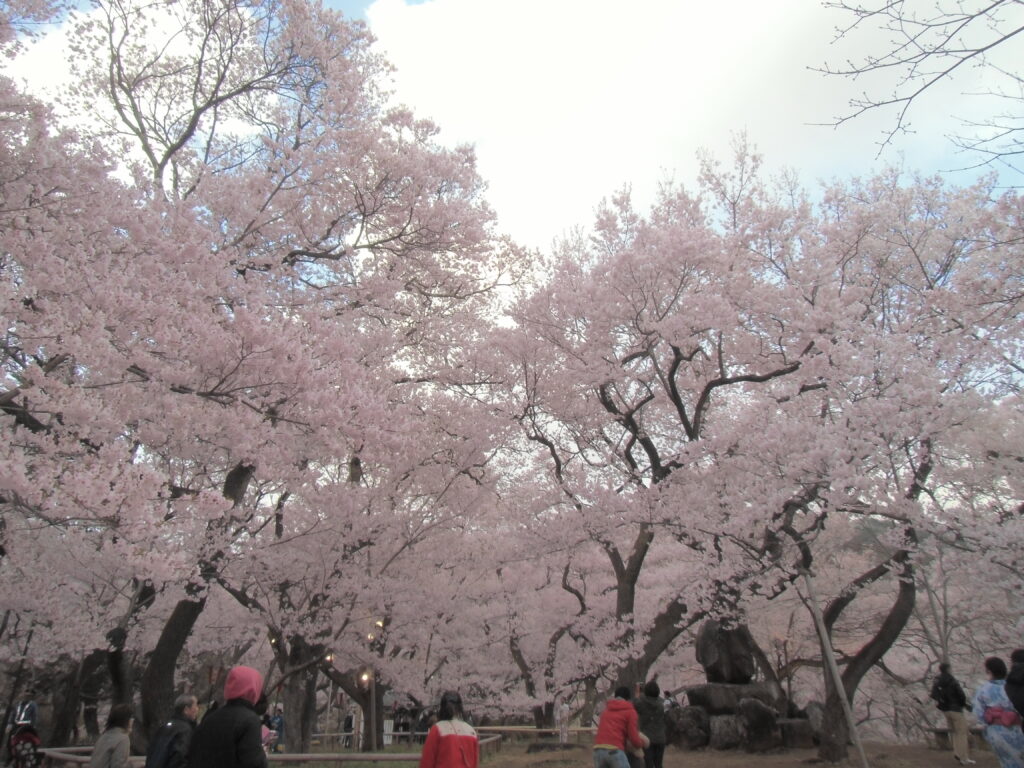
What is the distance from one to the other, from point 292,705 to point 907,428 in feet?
40.2

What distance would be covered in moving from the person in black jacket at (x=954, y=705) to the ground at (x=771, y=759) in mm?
338

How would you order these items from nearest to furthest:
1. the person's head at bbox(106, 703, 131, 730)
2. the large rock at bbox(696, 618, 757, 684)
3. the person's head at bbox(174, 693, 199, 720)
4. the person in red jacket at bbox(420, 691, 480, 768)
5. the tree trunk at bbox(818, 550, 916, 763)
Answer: the person in red jacket at bbox(420, 691, 480, 768) < the person's head at bbox(174, 693, 199, 720) < the person's head at bbox(106, 703, 131, 730) < the tree trunk at bbox(818, 550, 916, 763) < the large rock at bbox(696, 618, 757, 684)

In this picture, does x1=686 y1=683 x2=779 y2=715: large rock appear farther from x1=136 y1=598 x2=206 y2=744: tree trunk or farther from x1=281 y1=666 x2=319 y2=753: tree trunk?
x1=136 y1=598 x2=206 y2=744: tree trunk

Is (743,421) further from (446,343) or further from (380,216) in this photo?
(380,216)

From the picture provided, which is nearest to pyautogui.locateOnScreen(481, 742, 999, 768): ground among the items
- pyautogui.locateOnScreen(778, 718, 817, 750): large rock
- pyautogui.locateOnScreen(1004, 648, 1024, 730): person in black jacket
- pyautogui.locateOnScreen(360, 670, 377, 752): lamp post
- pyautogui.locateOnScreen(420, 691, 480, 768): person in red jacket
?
pyautogui.locateOnScreen(778, 718, 817, 750): large rock

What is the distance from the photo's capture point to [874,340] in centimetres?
997

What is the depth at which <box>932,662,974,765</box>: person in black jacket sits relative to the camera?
370 inches

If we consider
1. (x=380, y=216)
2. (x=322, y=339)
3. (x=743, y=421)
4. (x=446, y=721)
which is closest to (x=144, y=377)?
(x=322, y=339)

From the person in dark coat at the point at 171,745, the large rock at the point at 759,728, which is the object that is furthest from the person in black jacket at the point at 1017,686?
the large rock at the point at 759,728

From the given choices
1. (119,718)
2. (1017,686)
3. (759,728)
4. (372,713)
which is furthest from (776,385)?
(119,718)

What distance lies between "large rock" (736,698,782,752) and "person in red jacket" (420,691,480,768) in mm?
10738

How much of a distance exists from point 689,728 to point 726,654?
186 centimetres

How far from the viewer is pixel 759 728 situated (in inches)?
504

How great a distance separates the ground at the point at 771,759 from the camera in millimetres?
10641
